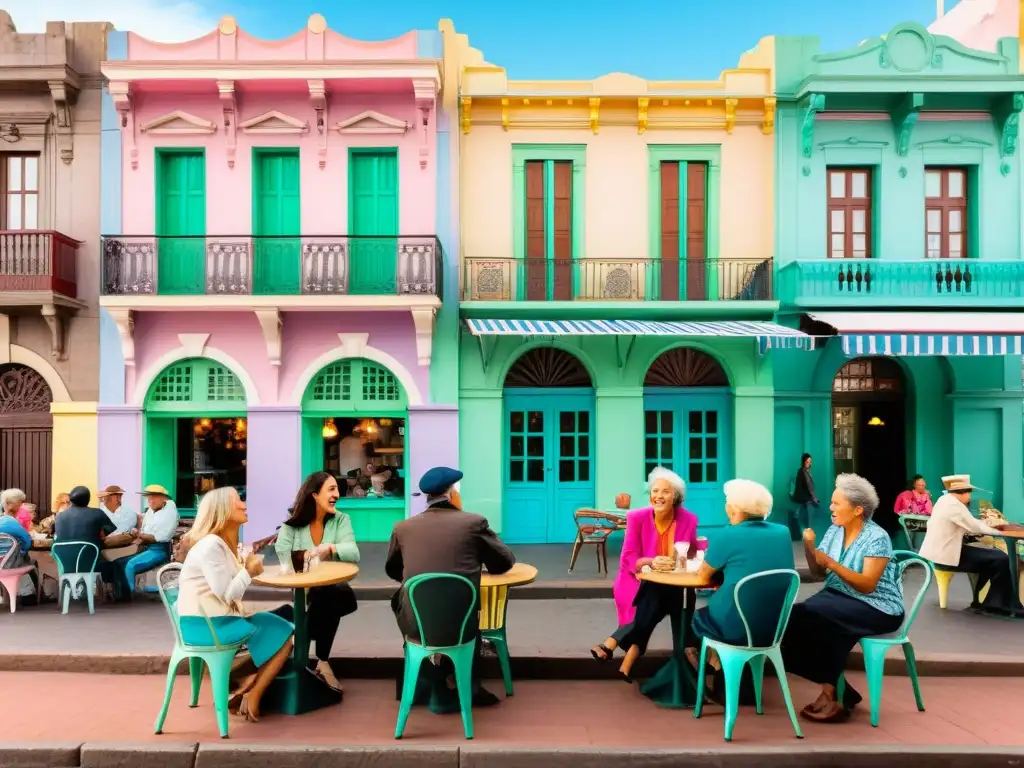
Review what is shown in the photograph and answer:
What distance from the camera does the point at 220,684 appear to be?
475 centimetres

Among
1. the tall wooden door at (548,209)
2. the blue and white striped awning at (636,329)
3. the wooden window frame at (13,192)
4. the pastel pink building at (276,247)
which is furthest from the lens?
the tall wooden door at (548,209)

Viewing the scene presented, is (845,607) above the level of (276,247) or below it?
below

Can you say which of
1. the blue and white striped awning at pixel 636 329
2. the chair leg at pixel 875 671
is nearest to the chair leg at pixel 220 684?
the chair leg at pixel 875 671

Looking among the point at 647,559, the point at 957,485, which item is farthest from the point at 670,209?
the point at 647,559

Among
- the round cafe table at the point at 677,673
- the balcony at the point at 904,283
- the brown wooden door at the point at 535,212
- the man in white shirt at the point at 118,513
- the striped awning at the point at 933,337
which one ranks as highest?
the brown wooden door at the point at 535,212

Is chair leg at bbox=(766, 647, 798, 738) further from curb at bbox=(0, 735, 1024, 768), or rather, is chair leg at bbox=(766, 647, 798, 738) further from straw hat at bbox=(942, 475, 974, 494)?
straw hat at bbox=(942, 475, 974, 494)

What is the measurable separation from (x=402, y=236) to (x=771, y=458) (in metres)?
6.88

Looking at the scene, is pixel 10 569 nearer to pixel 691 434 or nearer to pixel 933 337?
pixel 691 434

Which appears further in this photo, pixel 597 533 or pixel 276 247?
pixel 276 247

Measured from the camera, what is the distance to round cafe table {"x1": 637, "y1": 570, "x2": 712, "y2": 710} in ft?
17.4

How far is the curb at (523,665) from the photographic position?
6008 mm

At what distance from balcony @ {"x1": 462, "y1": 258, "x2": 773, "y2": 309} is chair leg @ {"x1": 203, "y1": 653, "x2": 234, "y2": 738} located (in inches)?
318

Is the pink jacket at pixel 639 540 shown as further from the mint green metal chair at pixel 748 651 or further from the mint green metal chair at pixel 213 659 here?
the mint green metal chair at pixel 213 659

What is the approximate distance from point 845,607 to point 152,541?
731cm
